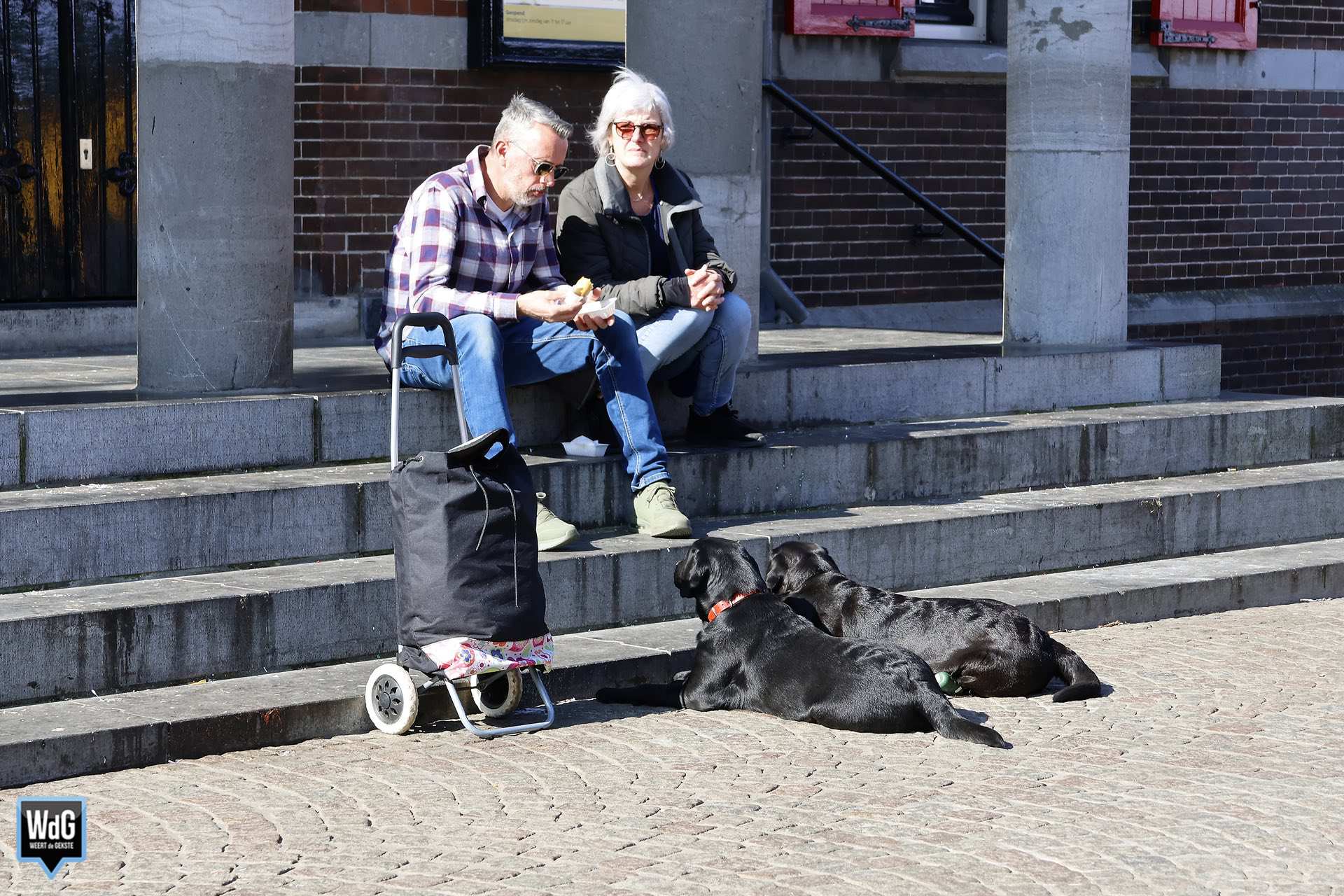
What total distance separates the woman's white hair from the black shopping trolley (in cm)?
213

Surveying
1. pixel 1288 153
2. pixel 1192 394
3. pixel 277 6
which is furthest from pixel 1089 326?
pixel 1288 153

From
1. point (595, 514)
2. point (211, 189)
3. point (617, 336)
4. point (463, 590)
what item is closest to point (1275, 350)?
point (595, 514)

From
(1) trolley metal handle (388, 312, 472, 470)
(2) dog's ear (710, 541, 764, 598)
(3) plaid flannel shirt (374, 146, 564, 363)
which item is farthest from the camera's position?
(3) plaid flannel shirt (374, 146, 564, 363)

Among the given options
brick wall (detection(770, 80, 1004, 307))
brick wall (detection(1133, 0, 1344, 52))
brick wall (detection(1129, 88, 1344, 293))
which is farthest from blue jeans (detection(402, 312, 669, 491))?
brick wall (detection(1133, 0, 1344, 52))

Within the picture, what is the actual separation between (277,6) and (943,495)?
3.38 meters

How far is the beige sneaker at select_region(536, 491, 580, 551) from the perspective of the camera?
269 inches

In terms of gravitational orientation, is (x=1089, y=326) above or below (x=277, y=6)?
below

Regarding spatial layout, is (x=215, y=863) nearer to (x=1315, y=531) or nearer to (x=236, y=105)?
(x=236, y=105)

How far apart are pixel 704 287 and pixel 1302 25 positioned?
10222mm

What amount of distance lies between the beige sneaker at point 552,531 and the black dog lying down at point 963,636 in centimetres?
83

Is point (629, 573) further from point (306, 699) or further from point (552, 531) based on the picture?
point (306, 699)

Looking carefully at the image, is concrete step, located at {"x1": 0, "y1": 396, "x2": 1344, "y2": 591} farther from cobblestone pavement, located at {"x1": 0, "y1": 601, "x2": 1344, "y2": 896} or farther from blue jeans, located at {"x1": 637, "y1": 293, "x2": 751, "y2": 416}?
cobblestone pavement, located at {"x1": 0, "y1": 601, "x2": 1344, "y2": 896}

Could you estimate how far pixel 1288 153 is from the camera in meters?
16.1

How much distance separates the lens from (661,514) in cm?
716
